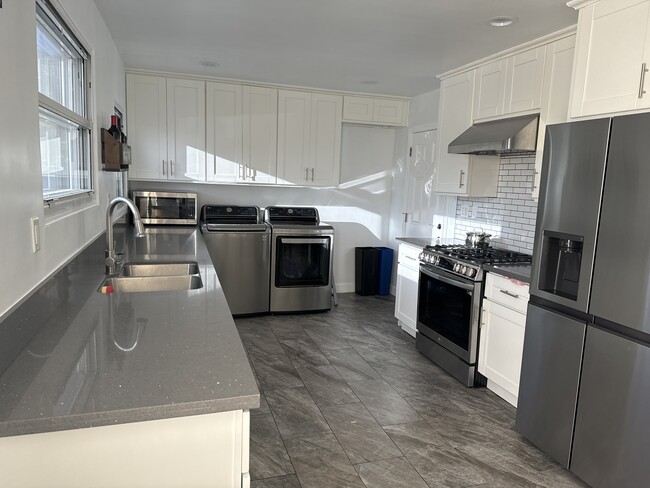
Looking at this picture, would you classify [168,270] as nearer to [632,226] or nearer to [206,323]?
[206,323]

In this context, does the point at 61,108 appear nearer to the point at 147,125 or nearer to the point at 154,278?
the point at 154,278

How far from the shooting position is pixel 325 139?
5.14m

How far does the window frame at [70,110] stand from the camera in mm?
1733

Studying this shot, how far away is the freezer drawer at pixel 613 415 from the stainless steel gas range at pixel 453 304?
3.42 ft

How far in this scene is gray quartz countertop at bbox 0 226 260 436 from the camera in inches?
40.4

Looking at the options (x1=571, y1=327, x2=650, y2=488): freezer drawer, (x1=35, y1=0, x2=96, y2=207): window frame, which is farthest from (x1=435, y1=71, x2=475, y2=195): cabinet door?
(x1=35, y1=0, x2=96, y2=207): window frame

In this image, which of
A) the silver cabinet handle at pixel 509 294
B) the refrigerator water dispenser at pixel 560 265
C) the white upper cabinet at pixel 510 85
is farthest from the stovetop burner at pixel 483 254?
the white upper cabinet at pixel 510 85

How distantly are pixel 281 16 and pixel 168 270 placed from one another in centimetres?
168

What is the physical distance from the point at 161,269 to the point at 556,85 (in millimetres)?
2704

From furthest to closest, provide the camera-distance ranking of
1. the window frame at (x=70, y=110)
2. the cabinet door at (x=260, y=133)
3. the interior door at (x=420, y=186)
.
A: 1. the interior door at (x=420, y=186)
2. the cabinet door at (x=260, y=133)
3. the window frame at (x=70, y=110)

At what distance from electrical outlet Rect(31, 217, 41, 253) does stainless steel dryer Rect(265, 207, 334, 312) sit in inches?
124

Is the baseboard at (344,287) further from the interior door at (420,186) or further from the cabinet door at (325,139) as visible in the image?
the cabinet door at (325,139)

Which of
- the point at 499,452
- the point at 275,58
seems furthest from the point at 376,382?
the point at 275,58

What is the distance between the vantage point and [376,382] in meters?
3.26
